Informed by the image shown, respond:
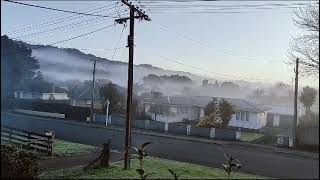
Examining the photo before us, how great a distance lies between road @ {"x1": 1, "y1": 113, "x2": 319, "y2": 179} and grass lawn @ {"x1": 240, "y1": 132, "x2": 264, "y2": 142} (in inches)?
16.0

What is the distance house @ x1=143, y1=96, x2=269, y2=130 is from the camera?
53.3 ft

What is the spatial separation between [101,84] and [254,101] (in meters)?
8.84

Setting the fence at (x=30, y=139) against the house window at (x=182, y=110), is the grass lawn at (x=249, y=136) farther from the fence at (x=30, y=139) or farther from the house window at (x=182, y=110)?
the fence at (x=30, y=139)

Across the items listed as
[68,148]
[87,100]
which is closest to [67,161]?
[68,148]

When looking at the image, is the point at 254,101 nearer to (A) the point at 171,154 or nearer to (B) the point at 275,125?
(B) the point at 275,125

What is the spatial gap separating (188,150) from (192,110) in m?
1.98

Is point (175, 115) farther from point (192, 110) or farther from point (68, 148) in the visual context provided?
point (68, 148)

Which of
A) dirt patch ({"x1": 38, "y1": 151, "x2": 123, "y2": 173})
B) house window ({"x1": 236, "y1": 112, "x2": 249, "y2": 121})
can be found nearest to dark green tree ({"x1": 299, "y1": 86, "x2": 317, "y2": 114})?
house window ({"x1": 236, "y1": 112, "x2": 249, "y2": 121})

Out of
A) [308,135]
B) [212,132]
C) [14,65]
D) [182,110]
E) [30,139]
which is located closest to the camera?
[308,135]

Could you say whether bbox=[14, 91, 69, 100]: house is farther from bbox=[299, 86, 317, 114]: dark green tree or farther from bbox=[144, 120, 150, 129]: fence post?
bbox=[299, 86, 317, 114]: dark green tree

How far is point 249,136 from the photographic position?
1734cm

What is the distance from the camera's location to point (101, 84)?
72.4 ft

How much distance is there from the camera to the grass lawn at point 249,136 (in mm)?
16755

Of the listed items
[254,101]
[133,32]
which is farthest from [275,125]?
[133,32]
